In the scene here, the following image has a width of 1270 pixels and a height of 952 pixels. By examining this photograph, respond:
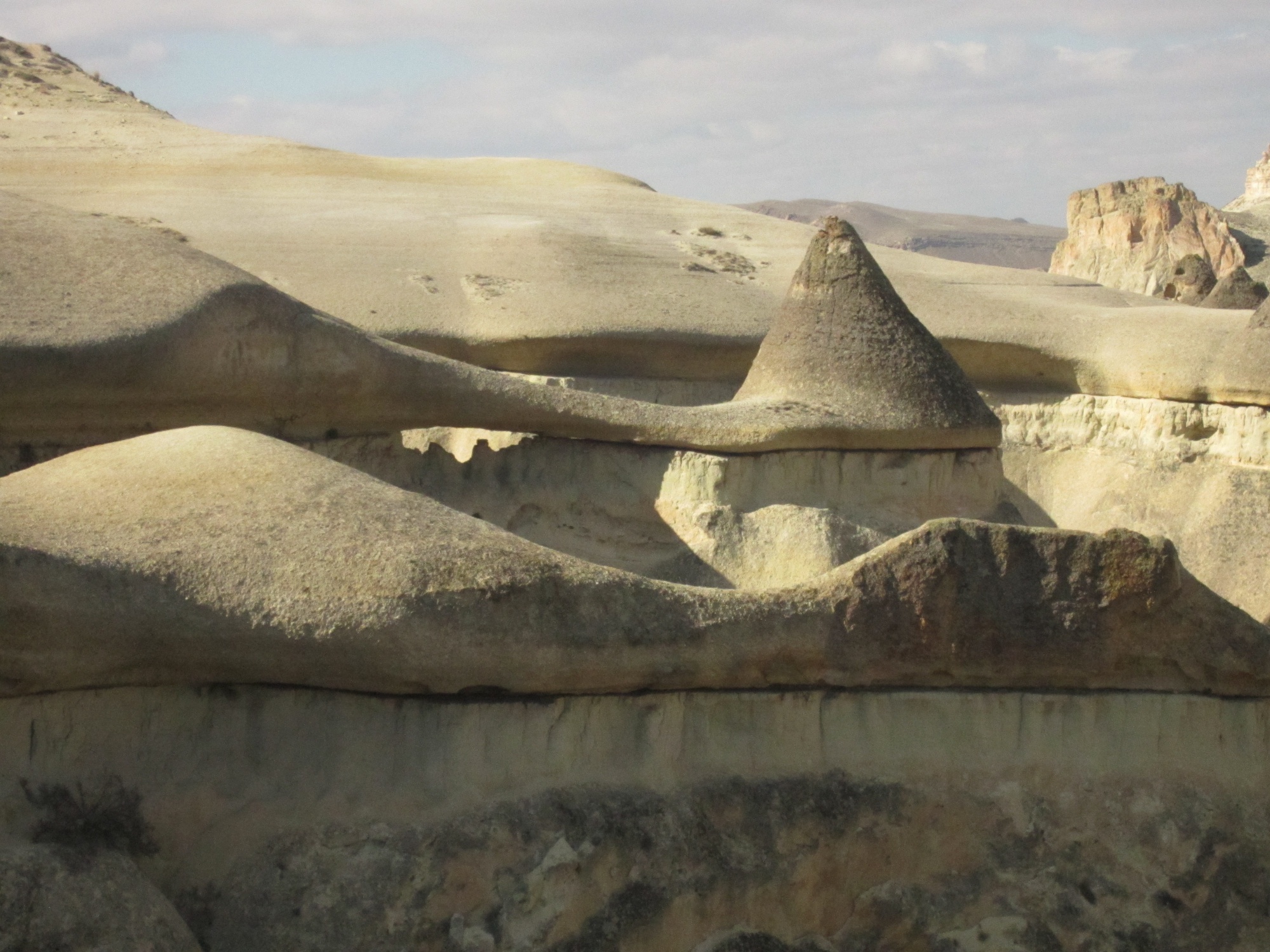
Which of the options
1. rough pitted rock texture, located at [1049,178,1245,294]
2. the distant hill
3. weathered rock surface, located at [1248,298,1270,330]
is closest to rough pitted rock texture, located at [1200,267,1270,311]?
weathered rock surface, located at [1248,298,1270,330]

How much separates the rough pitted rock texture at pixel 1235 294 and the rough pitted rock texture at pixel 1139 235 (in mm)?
15072

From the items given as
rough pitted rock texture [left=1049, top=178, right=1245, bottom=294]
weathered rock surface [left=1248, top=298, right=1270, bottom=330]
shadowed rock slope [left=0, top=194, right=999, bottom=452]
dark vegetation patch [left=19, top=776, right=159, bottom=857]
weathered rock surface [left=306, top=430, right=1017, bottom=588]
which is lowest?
dark vegetation patch [left=19, top=776, right=159, bottom=857]

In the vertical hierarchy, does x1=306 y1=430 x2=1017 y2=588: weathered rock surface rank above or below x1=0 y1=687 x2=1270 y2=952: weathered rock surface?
above

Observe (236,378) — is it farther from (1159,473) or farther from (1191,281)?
(1191,281)

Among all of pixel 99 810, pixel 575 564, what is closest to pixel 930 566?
pixel 575 564

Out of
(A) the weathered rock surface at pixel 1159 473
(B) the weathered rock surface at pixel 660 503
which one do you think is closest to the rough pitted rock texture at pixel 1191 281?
(A) the weathered rock surface at pixel 1159 473

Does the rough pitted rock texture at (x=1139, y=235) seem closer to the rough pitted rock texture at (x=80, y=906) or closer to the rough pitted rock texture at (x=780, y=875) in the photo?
the rough pitted rock texture at (x=780, y=875)

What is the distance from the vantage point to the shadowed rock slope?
227 inches

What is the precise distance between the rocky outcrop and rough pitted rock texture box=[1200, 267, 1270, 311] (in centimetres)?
3404

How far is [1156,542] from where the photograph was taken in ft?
14.9

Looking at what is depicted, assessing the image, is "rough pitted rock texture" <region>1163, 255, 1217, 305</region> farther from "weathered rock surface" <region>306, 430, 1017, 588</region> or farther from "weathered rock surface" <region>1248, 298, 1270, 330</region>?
"weathered rock surface" <region>306, 430, 1017, 588</region>

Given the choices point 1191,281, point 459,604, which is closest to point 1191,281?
point 1191,281

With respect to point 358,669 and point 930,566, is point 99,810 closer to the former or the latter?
A: point 358,669

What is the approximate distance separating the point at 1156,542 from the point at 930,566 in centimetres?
70
